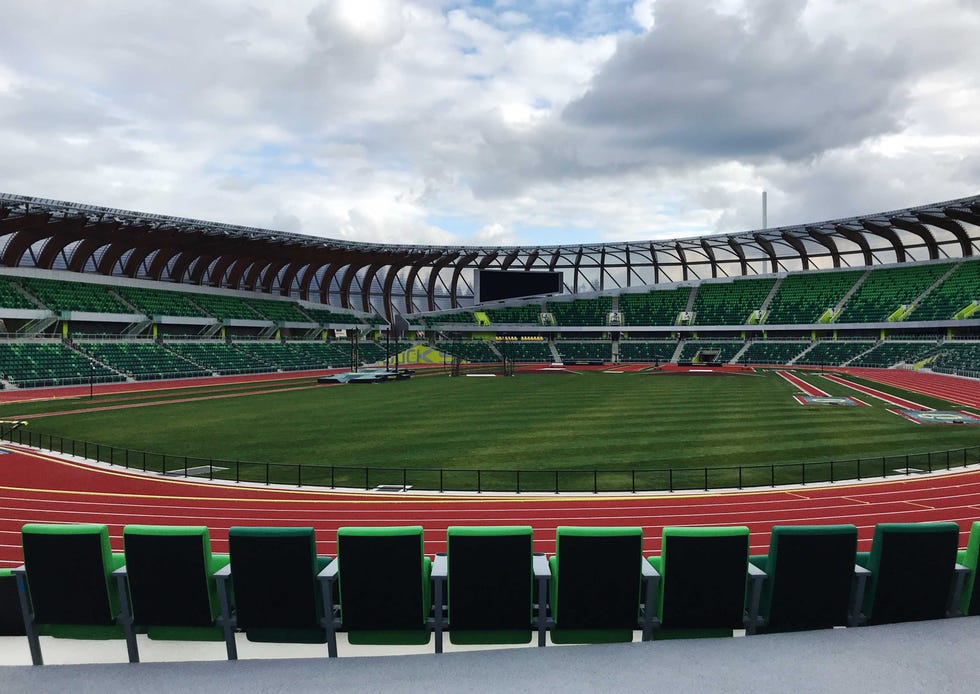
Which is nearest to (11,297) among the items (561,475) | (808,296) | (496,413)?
(496,413)

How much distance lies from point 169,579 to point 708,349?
284 ft

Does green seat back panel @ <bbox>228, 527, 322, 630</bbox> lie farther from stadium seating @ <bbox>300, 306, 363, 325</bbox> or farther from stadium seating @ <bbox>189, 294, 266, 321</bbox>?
stadium seating @ <bbox>300, 306, 363, 325</bbox>

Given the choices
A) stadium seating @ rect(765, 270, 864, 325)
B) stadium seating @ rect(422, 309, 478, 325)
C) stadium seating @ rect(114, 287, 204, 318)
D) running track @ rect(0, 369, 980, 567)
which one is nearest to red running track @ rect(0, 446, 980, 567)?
running track @ rect(0, 369, 980, 567)

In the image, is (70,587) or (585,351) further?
(585,351)

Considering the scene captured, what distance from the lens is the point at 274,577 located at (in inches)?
218

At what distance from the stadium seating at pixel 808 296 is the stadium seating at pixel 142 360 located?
241 ft

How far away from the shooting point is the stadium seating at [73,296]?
2292 inches

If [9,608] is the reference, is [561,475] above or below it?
below

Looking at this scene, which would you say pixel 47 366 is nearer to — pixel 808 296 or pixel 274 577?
pixel 274 577

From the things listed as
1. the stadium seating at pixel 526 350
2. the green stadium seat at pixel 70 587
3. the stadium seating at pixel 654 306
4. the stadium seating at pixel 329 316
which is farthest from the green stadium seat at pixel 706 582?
the stadium seating at pixel 654 306

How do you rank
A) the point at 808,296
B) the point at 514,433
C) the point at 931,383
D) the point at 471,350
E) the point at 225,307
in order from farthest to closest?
1. the point at 471,350
2. the point at 808,296
3. the point at 225,307
4. the point at 931,383
5. the point at 514,433

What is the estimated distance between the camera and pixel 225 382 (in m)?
54.5

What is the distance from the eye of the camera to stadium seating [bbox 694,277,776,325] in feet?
287

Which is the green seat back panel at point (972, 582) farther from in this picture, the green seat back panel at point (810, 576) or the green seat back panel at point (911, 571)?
the green seat back panel at point (810, 576)
